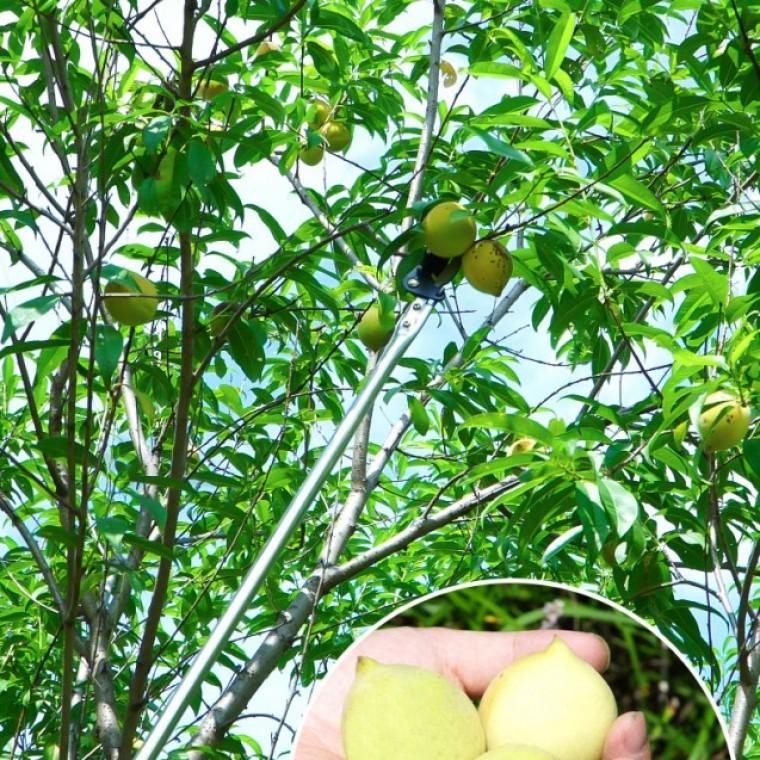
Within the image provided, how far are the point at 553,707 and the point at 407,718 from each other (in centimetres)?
17

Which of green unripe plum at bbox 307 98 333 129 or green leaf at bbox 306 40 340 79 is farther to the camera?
green unripe plum at bbox 307 98 333 129

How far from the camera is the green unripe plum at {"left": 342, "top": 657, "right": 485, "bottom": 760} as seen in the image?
4.45 ft

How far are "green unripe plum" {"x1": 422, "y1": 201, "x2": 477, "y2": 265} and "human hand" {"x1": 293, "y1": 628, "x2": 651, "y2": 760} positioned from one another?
680 mm

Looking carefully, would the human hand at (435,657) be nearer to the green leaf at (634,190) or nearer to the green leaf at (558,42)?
the green leaf at (634,190)

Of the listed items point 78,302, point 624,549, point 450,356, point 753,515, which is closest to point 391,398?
point 450,356

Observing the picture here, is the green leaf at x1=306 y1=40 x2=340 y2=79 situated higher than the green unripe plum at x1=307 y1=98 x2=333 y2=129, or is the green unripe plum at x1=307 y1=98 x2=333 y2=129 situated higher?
the green leaf at x1=306 y1=40 x2=340 y2=79

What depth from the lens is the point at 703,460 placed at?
8.35 ft

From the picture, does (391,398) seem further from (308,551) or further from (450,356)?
(308,551)

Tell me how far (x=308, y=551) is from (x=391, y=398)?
0.78 m

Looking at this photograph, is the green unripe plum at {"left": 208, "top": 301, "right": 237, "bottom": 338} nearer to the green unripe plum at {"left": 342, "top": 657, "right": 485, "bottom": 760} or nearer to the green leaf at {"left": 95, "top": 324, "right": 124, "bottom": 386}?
the green leaf at {"left": 95, "top": 324, "right": 124, "bottom": 386}

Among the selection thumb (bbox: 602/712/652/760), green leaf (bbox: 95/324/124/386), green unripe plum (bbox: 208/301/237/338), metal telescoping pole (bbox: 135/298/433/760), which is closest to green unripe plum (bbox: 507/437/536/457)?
green unripe plum (bbox: 208/301/237/338)

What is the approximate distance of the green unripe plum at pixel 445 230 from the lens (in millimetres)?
2000

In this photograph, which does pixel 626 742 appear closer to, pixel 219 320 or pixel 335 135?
pixel 219 320

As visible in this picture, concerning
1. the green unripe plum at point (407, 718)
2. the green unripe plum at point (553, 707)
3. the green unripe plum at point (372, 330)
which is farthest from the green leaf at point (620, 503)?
the green unripe plum at point (372, 330)
